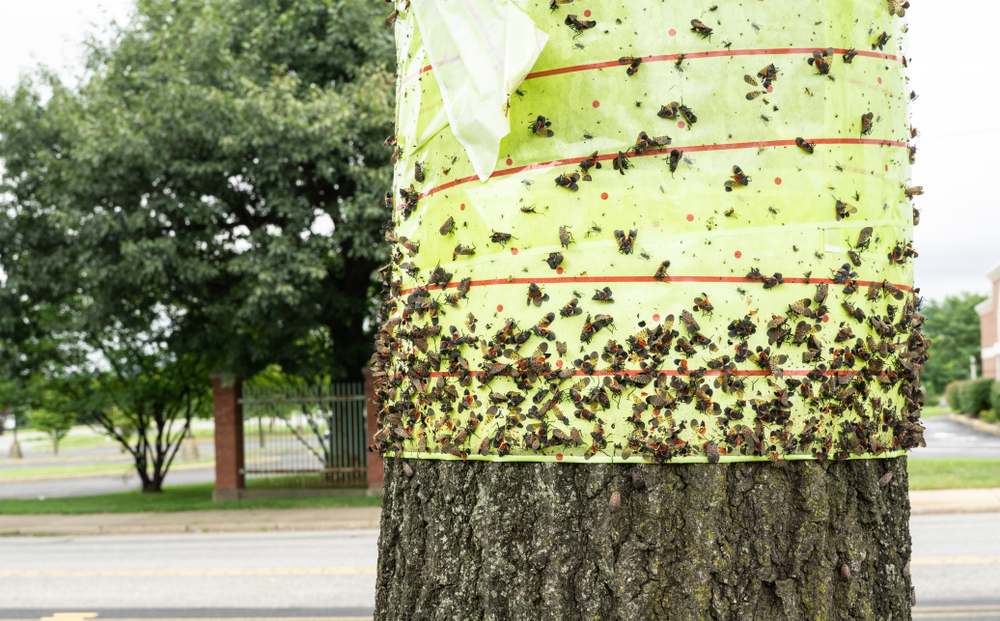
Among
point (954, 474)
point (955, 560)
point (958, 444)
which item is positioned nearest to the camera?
point (955, 560)

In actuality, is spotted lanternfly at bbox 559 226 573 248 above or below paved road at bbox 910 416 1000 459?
above

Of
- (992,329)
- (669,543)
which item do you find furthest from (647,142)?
(992,329)

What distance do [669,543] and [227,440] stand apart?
15509 millimetres

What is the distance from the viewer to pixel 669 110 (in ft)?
5.29

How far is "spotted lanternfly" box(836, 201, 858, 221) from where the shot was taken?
166 centimetres

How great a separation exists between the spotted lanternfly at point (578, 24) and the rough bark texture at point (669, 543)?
2.78 ft

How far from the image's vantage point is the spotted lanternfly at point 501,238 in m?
1.69

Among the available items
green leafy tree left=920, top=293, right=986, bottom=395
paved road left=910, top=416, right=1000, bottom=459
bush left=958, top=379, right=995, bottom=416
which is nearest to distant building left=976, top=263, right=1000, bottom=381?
bush left=958, top=379, right=995, bottom=416

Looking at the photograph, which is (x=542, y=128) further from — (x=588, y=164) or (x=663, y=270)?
(x=663, y=270)

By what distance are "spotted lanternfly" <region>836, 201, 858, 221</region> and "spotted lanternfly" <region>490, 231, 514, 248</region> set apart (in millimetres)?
638

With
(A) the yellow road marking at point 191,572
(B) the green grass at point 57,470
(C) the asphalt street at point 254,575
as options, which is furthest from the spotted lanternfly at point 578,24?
(B) the green grass at point 57,470

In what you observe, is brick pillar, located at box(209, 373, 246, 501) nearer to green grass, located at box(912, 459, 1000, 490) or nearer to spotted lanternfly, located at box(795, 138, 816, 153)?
green grass, located at box(912, 459, 1000, 490)

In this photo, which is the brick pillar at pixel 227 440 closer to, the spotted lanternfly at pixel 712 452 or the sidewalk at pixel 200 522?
the sidewalk at pixel 200 522

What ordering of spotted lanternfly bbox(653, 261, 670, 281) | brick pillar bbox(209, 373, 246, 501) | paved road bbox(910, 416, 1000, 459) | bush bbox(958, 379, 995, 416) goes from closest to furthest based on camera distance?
spotted lanternfly bbox(653, 261, 670, 281)
brick pillar bbox(209, 373, 246, 501)
paved road bbox(910, 416, 1000, 459)
bush bbox(958, 379, 995, 416)
